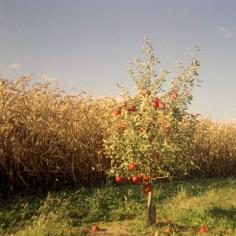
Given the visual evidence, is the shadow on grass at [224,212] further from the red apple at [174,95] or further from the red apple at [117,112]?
the red apple at [117,112]

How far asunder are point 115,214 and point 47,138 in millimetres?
4489

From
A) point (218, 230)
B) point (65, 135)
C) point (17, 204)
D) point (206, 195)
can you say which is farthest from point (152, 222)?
point (65, 135)

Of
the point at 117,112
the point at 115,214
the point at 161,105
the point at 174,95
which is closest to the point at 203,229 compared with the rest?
the point at 115,214

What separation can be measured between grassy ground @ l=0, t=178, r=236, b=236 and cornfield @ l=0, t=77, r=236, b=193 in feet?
3.39

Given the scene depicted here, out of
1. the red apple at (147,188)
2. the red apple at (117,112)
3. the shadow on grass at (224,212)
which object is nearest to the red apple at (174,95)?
the red apple at (117,112)

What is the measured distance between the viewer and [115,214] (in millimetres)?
13062

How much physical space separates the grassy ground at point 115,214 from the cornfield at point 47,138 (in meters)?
1.03

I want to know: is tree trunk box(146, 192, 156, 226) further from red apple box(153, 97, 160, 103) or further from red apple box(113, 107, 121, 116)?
red apple box(153, 97, 160, 103)

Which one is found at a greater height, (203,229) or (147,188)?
(147,188)

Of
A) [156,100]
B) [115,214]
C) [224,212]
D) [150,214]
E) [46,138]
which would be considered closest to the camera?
[156,100]

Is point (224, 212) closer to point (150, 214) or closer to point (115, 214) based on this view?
point (150, 214)

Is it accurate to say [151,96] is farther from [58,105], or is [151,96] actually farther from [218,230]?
[58,105]

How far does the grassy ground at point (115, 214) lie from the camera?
1116cm

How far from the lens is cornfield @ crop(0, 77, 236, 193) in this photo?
1485 centimetres
